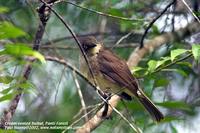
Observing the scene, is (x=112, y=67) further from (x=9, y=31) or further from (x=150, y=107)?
(x=9, y=31)

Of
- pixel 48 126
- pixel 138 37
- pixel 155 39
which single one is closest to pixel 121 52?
pixel 138 37

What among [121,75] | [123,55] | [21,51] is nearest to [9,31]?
[21,51]

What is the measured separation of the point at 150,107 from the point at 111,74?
1.65ft

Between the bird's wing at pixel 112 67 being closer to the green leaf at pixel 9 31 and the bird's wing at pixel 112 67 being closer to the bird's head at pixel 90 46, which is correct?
the bird's head at pixel 90 46

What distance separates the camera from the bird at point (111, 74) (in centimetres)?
444

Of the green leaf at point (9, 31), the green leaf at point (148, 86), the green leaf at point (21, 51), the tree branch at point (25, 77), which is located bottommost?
the green leaf at point (148, 86)

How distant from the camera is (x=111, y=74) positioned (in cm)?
476

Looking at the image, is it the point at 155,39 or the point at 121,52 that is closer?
the point at 155,39

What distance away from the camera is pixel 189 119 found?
561 centimetres

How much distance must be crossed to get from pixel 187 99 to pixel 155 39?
741 mm

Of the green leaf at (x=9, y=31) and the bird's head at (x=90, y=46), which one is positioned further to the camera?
the bird's head at (x=90, y=46)

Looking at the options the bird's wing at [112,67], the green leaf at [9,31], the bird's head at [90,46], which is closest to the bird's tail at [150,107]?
the bird's wing at [112,67]

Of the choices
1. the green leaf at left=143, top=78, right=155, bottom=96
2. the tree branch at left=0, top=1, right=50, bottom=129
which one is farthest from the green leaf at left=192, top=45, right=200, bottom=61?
the green leaf at left=143, top=78, right=155, bottom=96

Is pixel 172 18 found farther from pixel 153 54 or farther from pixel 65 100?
pixel 65 100
